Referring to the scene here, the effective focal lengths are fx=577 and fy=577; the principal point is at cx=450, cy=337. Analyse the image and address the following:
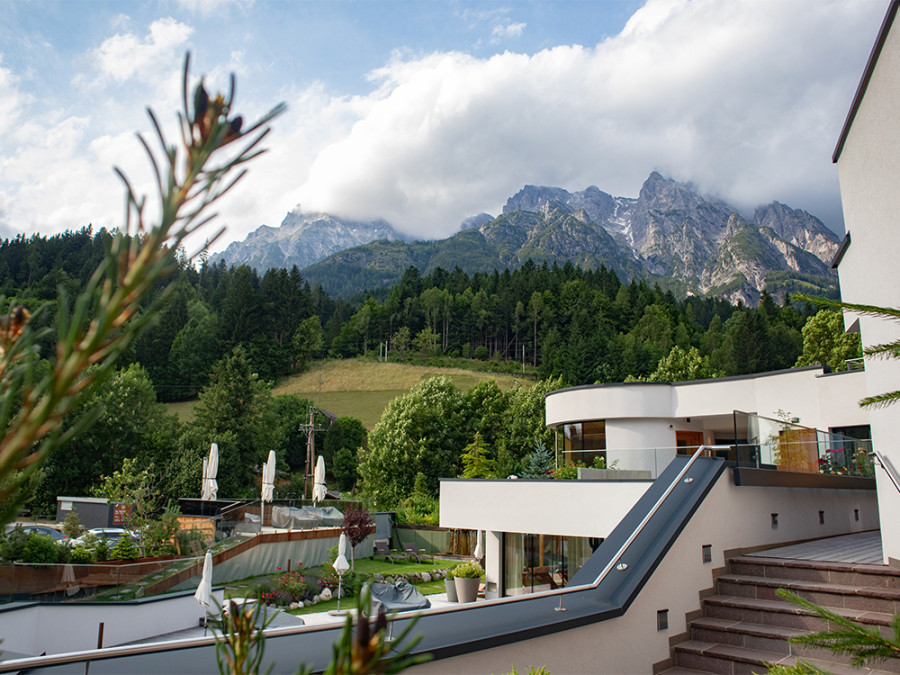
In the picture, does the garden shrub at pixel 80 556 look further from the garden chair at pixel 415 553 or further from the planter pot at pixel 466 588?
the garden chair at pixel 415 553

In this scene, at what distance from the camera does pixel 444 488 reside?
14.6 meters

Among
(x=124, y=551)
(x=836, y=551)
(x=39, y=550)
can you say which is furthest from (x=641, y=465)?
(x=39, y=550)

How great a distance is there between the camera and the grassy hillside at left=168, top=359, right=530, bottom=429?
227 ft

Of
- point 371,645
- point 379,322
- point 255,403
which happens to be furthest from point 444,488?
point 379,322

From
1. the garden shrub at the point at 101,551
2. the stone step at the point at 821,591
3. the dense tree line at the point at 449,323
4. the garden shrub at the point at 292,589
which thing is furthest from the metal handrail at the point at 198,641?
the dense tree line at the point at 449,323

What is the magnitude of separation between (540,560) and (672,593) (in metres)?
7.74

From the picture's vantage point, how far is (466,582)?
13.7 meters

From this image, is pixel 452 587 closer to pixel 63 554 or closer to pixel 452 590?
pixel 452 590

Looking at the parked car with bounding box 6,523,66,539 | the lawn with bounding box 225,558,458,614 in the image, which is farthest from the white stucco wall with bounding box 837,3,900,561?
the parked car with bounding box 6,523,66,539

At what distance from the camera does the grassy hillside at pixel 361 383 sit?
69250mm

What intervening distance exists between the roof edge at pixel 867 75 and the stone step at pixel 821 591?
5764 millimetres

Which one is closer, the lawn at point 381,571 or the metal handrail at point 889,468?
the metal handrail at point 889,468

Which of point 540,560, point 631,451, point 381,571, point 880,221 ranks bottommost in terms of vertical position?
point 381,571

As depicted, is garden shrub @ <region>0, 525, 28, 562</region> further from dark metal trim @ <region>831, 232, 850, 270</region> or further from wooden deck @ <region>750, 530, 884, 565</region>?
dark metal trim @ <region>831, 232, 850, 270</region>
